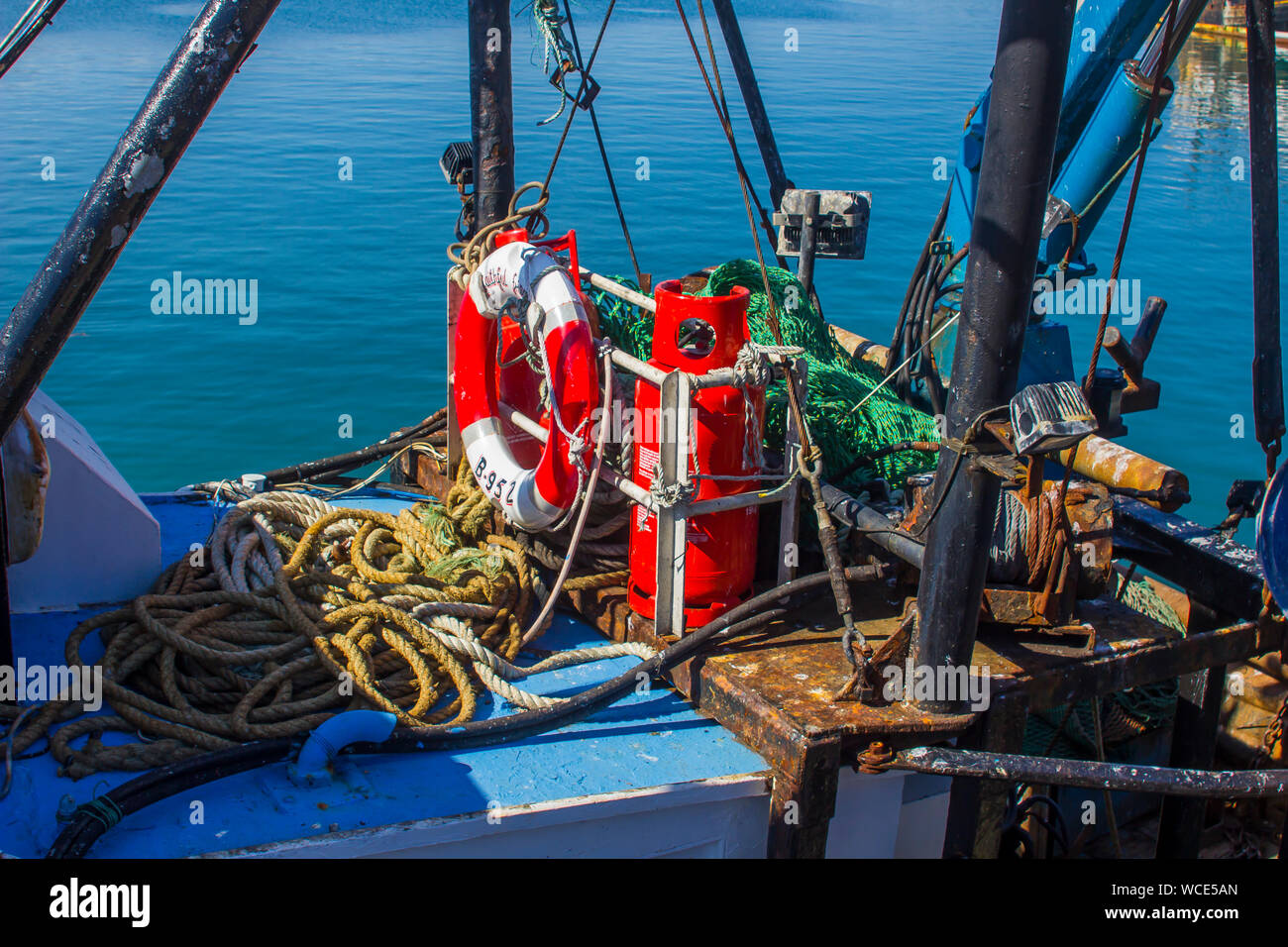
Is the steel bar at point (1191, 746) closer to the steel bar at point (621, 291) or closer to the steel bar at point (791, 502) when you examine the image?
the steel bar at point (791, 502)

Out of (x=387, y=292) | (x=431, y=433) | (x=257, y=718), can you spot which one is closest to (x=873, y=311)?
(x=387, y=292)

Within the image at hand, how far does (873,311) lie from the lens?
52.7 ft

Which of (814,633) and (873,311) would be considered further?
(873,311)

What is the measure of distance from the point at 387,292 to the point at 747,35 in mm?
21455

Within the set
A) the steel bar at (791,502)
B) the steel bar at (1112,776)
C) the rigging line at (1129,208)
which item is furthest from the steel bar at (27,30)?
the steel bar at (1112,776)

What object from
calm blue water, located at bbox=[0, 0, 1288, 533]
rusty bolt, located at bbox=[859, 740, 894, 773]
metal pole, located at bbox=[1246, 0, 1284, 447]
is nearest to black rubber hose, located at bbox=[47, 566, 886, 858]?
rusty bolt, located at bbox=[859, 740, 894, 773]

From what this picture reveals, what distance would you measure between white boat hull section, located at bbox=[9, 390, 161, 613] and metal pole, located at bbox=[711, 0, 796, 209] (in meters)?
4.16

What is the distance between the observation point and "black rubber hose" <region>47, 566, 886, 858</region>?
3225 millimetres

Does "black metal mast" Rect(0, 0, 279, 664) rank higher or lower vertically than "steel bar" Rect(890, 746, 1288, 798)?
higher

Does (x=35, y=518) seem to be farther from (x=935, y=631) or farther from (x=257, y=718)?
(x=935, y=631)

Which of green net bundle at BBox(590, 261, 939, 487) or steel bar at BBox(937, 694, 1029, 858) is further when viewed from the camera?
green net bundle at BBox(590, 261, 939, 487)

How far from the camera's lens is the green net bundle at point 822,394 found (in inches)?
192

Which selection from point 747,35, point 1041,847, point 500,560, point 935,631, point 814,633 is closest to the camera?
point 935,631

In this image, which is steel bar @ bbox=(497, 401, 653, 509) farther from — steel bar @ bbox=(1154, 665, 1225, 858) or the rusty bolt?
steel bar @ bbox=(1154, 665, 1225, 858)
